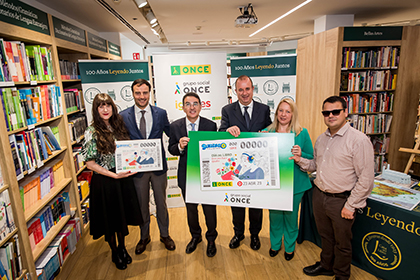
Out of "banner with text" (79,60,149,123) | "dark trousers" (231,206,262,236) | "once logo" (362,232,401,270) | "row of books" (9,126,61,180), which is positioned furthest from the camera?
"banner with text" (79,60,149,123)

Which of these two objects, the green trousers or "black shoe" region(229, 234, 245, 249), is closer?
the green trousers

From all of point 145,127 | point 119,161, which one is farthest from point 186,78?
point 119,161

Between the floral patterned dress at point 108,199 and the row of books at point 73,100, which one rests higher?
the row of books at point 73,100

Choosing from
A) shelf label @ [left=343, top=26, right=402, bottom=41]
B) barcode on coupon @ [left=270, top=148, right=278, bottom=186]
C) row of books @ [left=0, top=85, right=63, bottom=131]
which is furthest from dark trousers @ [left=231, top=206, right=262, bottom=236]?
shelf label @ [left=343, top=26, right=402, bottom=41]

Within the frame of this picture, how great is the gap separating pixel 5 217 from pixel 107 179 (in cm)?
80

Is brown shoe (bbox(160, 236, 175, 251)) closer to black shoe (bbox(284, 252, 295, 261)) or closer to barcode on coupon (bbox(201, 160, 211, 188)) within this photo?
barcode on coupon (bbox(201, 160, 211, 188))

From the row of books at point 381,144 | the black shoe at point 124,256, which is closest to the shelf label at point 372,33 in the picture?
the row of books at point 381,144

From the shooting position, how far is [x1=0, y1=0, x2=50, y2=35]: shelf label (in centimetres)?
194

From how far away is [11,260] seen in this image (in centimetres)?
189

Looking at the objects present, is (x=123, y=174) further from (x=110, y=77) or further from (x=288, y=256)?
(x=288, y=256)

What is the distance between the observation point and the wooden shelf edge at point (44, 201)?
2163mm

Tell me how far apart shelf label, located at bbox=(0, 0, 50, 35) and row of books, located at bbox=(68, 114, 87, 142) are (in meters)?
1.14

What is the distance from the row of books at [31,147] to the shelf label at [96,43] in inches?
74.7

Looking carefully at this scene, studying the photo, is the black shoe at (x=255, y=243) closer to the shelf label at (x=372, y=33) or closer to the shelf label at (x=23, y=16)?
the shelf label at (x=23, y=16)
